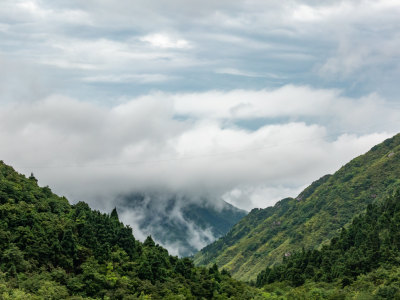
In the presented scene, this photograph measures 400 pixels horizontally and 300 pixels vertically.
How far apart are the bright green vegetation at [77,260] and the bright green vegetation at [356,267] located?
63.4 ft

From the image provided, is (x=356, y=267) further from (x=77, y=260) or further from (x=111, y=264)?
(x=77, y=260)

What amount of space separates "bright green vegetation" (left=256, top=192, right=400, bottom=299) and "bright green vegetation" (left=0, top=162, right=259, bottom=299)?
63.4 ft

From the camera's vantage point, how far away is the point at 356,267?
12212 centimetres

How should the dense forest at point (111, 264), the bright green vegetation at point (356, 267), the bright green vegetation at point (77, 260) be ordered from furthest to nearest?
the bright green vegetation at point (356, 267), the dense forest at point (111, 264), the bright green vegetation at point (77, 260)

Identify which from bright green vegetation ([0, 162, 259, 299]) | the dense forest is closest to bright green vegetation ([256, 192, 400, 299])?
the dense forest

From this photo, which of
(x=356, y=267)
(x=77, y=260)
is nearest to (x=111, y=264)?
(x=77, y=260)

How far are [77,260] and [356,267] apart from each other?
70593 millimetres

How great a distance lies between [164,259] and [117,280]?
64.6 feet

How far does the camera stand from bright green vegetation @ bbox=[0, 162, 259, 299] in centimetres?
8725

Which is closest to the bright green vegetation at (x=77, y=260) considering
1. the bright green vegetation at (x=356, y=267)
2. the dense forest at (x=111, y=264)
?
the dense forest at (x=111, y=264)

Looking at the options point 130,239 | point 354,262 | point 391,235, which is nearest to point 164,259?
point 130,239

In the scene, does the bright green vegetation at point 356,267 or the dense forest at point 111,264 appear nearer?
the dense forest at point 111,264

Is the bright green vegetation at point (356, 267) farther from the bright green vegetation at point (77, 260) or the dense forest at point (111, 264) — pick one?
the bright green vegetation at point (77, 260)

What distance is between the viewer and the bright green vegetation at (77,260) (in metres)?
87.2
